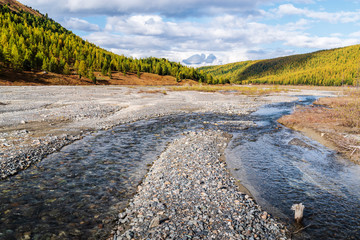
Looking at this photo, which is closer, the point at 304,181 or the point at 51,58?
the point at 304,181

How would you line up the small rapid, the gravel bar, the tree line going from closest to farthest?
the gravel bar → the small rapid → the tree line

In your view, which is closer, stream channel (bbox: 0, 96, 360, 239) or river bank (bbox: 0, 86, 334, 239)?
stream channel (bbox: 0, 96, 360, 239)

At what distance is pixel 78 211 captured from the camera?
329 inches

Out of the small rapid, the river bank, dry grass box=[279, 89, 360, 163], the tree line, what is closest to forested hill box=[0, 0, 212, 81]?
the tree line

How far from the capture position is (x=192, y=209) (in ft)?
27.2

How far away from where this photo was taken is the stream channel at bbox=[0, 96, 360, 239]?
7.60m

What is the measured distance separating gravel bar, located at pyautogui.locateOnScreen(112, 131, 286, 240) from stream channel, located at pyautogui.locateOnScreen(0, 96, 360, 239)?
691 mm

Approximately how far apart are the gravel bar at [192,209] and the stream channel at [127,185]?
0.69 meters

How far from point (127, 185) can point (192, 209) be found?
13.1 feet

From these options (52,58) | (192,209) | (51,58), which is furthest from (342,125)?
(51,58)

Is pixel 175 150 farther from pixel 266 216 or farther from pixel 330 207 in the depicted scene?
pixel 330 207

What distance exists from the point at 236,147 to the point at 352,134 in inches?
492

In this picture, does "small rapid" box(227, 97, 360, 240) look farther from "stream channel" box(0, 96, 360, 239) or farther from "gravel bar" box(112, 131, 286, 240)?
"gravel bar" box(112, 131, 286, 240)

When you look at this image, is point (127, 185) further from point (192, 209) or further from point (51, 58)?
point (51, 58)
